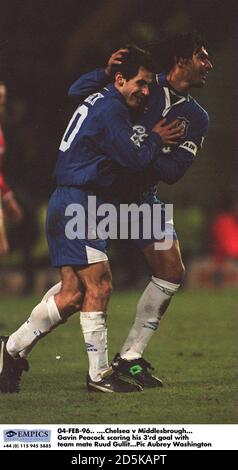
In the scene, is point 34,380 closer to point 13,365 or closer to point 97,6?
point 13,365

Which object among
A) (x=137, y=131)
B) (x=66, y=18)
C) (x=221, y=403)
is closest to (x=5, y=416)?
(x=221, y=403)

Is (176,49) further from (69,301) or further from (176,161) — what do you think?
(69,301)

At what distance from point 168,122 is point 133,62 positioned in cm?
46

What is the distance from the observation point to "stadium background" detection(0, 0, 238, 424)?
703 cm

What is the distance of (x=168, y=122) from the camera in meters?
7.36

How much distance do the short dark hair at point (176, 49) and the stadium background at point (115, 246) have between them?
1206mm

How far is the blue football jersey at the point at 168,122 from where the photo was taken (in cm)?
734

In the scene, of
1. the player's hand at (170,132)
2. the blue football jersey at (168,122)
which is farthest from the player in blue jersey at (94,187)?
the blue football jersey at (168,122)

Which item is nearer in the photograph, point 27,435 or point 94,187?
point 27,435

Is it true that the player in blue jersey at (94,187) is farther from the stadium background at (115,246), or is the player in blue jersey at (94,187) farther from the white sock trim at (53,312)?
the stadium background at (115,246)

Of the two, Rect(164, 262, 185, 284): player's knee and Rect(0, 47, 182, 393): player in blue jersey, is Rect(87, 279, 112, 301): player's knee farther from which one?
Rect(164, 262, 185, 284): player's knee

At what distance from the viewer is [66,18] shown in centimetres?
1153

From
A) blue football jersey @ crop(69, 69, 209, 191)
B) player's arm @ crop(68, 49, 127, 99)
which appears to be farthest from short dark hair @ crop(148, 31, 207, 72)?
player's arm @ crop(68, 49, 127, 99)

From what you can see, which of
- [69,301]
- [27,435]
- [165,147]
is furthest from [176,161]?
[27,435]
